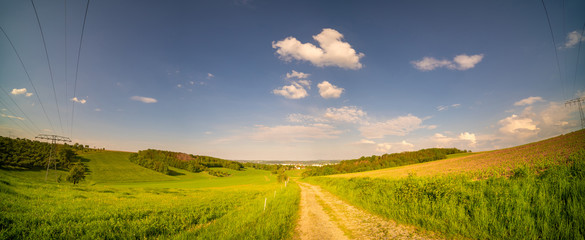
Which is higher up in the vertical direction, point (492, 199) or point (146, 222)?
point (492, 199)

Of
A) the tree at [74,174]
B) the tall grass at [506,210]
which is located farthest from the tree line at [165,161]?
the tall grass at [506,210]

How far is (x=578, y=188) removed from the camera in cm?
720

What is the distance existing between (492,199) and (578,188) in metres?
2.49

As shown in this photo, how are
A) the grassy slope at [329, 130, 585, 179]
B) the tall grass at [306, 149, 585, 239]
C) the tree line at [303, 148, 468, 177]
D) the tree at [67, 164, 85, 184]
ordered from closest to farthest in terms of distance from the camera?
1. the tall grass at [306, 149, 585, 239]
2. the grassy slope at [329, 130, 585, 179]
3. the tree at [67, 164, 85, 184]
4. the tree line at [303, 148, 468, 177]

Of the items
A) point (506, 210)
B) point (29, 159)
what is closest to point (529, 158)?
point (506, 210)

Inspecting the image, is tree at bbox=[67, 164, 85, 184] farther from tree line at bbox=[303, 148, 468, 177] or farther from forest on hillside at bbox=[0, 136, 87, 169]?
tree line at bbox=[303, 148, 468, 177]

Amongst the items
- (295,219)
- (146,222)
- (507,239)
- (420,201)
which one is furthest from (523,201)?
(146,222)

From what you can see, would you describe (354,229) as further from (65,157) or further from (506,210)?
(65,157)

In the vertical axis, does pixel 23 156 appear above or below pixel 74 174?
above

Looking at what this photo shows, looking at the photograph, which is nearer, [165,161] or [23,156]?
[23,156]

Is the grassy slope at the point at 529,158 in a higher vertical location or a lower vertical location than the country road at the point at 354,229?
higher

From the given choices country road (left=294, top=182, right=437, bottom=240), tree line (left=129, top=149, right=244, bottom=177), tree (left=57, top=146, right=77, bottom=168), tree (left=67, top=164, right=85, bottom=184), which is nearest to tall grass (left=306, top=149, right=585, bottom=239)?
country road (left=294, top=182, right=437, bottom=240)

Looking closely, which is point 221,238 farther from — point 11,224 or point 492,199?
point 492,199

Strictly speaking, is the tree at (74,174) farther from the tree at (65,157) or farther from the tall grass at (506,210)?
the tall grass at (506,210)
